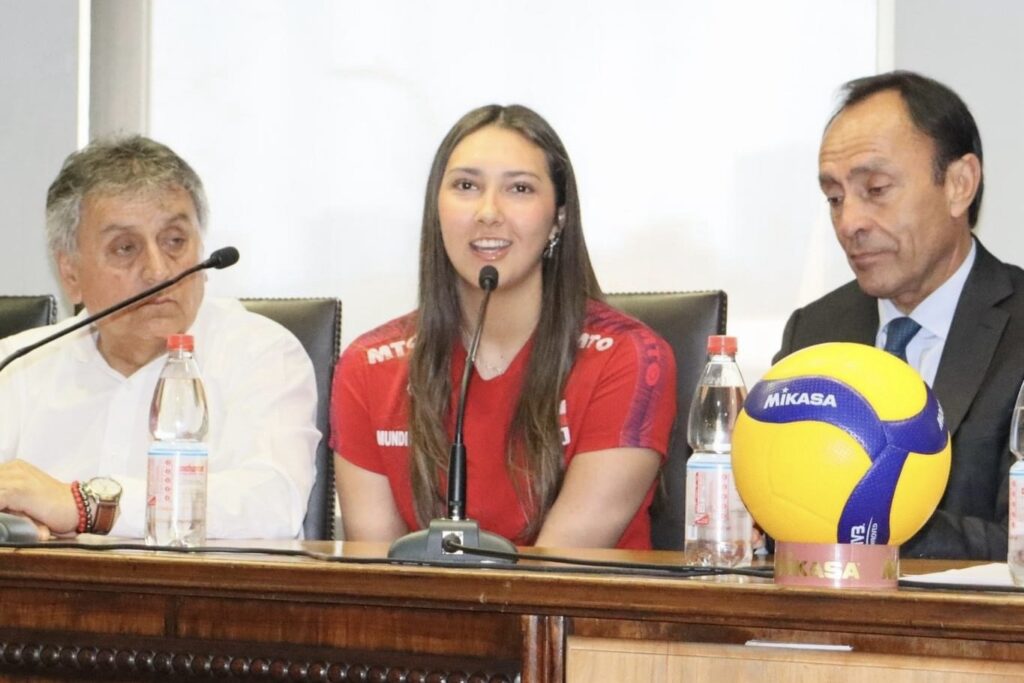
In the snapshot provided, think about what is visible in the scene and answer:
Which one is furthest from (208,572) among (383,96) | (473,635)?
(383,96)

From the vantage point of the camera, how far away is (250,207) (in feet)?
12.1

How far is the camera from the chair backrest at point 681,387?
2.63m

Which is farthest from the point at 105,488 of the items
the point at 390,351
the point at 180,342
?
the point at 390,351

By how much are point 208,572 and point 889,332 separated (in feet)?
5.08

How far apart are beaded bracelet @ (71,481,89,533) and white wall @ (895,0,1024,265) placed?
199cm

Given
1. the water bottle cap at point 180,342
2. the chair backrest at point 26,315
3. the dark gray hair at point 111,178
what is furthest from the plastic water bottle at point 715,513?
the chair backrest at point 26,315

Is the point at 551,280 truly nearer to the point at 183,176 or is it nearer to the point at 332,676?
the point at 183,176

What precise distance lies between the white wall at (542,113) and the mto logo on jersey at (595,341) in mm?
820

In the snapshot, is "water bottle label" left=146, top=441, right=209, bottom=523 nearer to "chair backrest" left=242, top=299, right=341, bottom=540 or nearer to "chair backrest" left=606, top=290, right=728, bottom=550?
"chair backrest" left=242, top=299, right=341, bottom=540

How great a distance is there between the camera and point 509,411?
2.54 metres

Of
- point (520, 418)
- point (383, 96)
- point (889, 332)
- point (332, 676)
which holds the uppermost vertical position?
point (383, 96)

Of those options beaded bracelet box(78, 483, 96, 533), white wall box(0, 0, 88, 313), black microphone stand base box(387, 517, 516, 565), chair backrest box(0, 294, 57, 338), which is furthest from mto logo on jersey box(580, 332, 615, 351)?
white wall box(0, 0, 88, 313)

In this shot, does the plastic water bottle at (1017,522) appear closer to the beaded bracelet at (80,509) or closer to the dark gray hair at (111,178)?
the beaded bracelet at (80,509)

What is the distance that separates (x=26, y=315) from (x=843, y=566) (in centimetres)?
228
